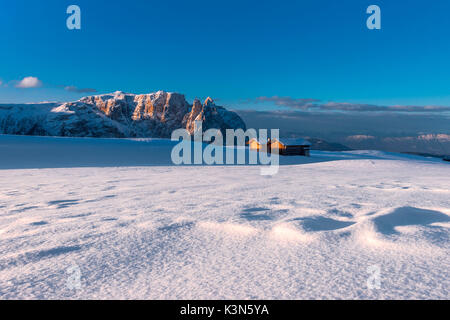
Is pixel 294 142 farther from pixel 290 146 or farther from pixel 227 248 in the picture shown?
pixel 227 248

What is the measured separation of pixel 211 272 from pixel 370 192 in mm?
4053

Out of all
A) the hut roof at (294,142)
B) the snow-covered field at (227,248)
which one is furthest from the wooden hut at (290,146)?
the snow-covered field at (227,248)

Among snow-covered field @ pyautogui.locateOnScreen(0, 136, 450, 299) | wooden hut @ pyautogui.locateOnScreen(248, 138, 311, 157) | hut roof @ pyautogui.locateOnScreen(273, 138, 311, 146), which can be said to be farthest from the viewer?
hut roof @ pyautogui.locateOnScreen(273, 138, 311, 146)

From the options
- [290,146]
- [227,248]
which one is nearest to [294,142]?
[290,146]

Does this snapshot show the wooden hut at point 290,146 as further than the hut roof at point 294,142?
No

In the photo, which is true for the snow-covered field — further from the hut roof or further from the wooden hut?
the hut roof

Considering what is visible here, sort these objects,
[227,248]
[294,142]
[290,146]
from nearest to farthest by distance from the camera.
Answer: [227,248], [290,146], [294,142]

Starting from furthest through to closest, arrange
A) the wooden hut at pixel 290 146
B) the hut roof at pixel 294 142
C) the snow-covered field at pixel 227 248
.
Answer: the hut roof at pixel 294 142 → the wooden hut at pixel 290 146 → the snow-covered field at pixel 227 248

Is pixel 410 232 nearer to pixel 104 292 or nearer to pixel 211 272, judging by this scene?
pixel 211 272

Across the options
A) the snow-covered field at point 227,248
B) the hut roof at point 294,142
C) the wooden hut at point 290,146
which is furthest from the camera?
the hut roof at point 294,142

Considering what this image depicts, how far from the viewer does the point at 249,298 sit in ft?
4.83

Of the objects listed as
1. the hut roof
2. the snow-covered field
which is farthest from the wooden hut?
the snow-covered field

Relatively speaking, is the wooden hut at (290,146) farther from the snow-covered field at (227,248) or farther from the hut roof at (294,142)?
the snow-covered field at (227,248)

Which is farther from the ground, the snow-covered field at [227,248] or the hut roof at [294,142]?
the hut roof at [294,142]
